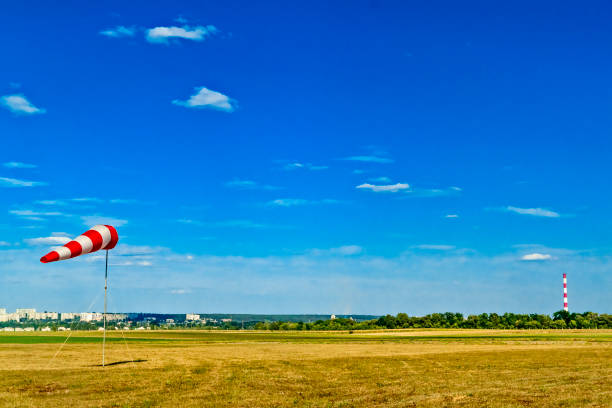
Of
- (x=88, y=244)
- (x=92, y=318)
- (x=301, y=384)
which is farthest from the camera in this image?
(x=92, y=318)

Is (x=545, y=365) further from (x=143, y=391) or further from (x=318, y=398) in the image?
(x=143, y=391)

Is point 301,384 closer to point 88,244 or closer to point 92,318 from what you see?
point 88,244

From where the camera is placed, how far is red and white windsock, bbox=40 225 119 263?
28.7 metres

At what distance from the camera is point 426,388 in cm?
2678

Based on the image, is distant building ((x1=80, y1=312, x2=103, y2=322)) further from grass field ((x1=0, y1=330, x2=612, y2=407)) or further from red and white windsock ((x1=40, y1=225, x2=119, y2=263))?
red and white windsock ((x1=40, y1=225, x2=119, y2=263))

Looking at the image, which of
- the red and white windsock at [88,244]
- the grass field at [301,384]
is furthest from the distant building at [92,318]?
the red and white windsock at [88,244]

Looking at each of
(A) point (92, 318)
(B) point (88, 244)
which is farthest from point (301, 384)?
(A) point (92, 318)

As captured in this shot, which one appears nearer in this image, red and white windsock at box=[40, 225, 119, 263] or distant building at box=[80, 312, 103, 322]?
red and white windsock at box=[40, 225, 119, 263]

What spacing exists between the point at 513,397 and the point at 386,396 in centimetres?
529

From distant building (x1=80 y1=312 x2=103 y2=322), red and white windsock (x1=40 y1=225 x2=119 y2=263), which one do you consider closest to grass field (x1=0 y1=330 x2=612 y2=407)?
distant building (x1=80 y1=312 x2=103 y2=322)

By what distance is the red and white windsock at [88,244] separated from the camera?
28.7 meters

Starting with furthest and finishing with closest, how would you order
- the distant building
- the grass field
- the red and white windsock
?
the distant building → the red and white windsock → the grass field

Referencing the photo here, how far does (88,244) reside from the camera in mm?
30797

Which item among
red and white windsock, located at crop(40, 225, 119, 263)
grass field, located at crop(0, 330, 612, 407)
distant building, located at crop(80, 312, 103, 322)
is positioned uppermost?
red and white windsock, located at crop(40, 225, 119, 263)
